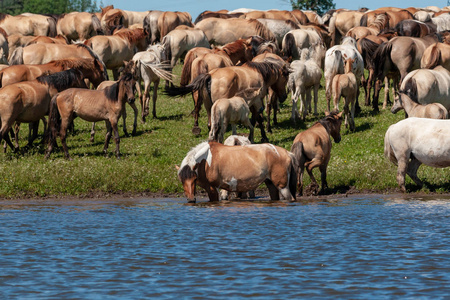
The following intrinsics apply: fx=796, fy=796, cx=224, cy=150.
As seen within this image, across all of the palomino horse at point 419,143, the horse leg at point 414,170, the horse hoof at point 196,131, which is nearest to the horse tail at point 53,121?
the horse hoof at point 196,131

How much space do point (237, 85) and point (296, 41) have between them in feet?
36.5

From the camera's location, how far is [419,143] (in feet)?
47.3

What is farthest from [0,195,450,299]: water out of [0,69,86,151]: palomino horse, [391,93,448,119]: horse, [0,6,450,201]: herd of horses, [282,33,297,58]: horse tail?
[282,33,297,58]: horse tail

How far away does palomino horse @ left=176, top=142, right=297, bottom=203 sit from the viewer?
1280 cm

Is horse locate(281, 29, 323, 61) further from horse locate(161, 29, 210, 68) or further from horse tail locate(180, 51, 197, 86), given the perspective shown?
horse tail locate(180, 51, 197, 86)

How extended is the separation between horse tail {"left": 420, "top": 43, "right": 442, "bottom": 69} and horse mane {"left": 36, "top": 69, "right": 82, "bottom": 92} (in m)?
9.41

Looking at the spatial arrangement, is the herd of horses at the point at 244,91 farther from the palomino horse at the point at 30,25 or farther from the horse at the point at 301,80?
the palomino horse at the point at 30,25

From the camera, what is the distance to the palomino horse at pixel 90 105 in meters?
18.0

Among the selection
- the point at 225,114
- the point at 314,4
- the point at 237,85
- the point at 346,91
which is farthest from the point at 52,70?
the point at 314,4

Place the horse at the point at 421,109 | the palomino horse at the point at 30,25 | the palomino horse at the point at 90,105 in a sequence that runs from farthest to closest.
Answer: the palomino horse at the point at 30,25 < the palomino horse at the point at 90,105 < the horse at the point at 421,109

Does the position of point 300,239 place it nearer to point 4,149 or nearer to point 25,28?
point 4,149

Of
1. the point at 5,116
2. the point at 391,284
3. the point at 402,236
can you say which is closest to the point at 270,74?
the point at 5,116

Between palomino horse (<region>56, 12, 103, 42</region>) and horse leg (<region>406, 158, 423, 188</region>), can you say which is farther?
palomino horse (<region>56, 12, 103, 42</region>)

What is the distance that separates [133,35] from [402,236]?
73.2 ft
